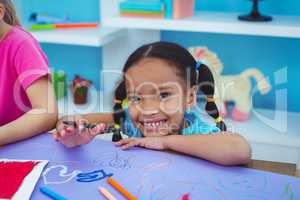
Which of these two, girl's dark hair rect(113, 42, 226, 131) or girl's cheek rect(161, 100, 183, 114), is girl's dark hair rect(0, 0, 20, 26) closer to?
girl's dark hair rect(113, 42, 226, 131)

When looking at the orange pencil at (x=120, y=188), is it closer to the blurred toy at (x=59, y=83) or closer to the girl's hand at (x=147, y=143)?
the girl's hand at (x=147, y=143)

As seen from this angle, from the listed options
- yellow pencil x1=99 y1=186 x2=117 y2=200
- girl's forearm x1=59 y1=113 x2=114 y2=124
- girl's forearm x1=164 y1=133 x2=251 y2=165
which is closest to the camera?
yellow pencil x1=99 y1=186 x2=117 y2=200

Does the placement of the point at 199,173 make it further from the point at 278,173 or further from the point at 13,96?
the point at 13,96

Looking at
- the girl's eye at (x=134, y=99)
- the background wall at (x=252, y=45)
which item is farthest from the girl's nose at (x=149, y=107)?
the background wall at (x=252, y=45)

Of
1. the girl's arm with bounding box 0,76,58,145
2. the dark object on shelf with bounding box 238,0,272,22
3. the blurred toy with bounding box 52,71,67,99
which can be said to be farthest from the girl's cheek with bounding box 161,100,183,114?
the blurred toy with bounding box 52,71,67,99

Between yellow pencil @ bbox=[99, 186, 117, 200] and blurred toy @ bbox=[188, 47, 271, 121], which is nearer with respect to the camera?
yellow pencil @ bbox=[99, 186, 117, 200]

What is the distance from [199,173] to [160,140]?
5.1 inches

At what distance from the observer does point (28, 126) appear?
0.88m

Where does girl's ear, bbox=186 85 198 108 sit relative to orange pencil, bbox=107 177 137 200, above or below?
above

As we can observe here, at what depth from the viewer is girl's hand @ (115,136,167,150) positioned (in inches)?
32.3

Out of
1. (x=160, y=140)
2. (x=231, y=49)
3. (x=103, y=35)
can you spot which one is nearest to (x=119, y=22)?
(x=103, y=35)

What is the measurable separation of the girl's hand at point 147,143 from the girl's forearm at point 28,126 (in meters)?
0.17

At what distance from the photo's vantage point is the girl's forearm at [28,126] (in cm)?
85

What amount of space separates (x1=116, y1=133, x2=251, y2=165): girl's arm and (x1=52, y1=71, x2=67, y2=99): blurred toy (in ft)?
3.61
